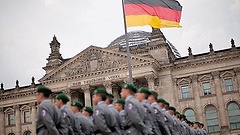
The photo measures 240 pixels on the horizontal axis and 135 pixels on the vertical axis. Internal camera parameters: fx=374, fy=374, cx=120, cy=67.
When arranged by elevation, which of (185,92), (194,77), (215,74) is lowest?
(185,92)

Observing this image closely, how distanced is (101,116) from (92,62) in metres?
37.5

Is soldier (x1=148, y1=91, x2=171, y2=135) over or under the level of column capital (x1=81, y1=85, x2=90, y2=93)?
under

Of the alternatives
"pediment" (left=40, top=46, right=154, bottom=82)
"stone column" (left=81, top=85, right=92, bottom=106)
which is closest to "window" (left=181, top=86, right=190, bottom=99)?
"pediment" (left=40, top=46, right=154, bottom=82)

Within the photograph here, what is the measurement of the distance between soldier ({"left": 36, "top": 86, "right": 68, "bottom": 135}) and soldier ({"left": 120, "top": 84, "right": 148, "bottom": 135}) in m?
1.83

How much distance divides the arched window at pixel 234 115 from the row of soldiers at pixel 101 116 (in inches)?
1338

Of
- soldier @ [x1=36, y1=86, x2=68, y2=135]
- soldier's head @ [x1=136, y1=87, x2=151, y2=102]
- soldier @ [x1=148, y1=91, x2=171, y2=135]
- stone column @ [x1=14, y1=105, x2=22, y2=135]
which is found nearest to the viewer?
soldier @ [x1=36, y1=86, x2=68, y2=135]

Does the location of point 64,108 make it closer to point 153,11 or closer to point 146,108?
point 146,108

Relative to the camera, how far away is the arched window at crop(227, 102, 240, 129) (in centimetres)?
4309

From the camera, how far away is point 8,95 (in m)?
54.5

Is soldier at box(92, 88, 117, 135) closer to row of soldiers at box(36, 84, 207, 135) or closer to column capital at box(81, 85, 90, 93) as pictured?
row of soldiers at box(36, 84, 207, 135)

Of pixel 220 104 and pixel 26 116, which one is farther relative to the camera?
pixel 26 116

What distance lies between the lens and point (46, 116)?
848cm

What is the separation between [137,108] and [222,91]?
35909 millimetres

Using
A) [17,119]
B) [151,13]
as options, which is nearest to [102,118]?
[151,13]
